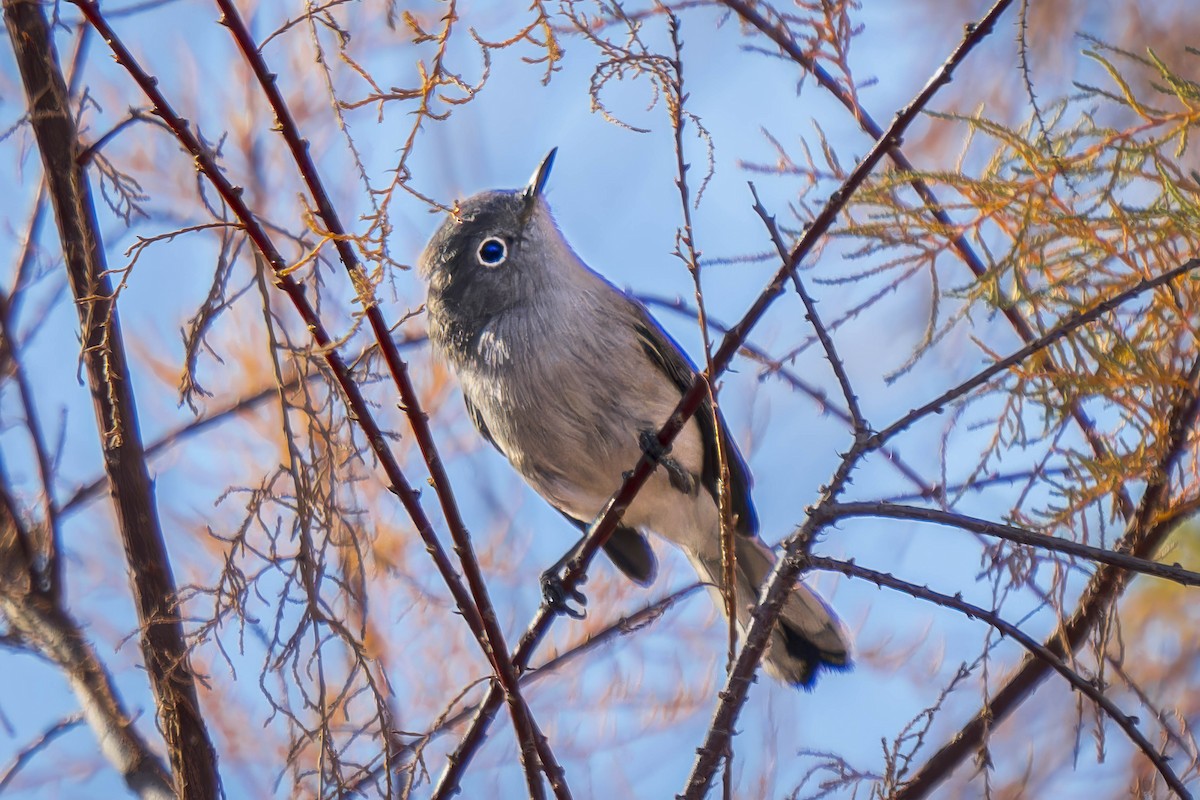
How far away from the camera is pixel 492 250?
349 cm

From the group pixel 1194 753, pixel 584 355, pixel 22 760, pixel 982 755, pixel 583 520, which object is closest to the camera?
pixel 982 755

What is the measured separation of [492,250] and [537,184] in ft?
0.84

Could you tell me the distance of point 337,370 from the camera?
168 centimetres

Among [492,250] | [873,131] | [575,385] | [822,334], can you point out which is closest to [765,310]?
[822,334]

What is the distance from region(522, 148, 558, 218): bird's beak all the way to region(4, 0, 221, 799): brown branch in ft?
4.44

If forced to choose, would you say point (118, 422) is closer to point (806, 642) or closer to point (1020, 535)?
point (1020, 535)

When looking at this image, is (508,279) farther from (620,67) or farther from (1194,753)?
(1194,753)

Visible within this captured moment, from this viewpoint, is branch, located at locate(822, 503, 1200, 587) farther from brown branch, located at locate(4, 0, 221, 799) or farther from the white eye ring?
the white eye ring

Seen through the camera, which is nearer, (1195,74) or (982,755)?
(982,755)

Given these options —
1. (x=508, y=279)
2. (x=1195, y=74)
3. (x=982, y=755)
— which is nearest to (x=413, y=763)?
(x=982, y=755)

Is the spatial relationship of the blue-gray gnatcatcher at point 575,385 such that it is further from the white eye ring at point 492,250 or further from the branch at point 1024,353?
the branch at point 1024,353

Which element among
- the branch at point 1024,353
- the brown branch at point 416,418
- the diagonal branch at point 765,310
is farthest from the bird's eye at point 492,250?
the branch at point 1024,353

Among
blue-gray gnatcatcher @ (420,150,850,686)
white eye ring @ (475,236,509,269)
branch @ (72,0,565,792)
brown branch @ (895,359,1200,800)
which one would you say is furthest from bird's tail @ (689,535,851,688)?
branch @ (72,0,565,792)

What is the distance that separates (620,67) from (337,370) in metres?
0.60
